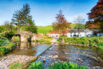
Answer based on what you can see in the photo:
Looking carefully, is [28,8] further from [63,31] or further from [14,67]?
[14,67]

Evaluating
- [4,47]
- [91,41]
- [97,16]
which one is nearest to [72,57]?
[4,47]

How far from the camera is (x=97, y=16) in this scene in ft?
65.8

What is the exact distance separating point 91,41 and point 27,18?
3592 centimetres

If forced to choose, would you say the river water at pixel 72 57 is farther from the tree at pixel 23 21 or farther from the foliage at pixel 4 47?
the tree at pixel 23 21

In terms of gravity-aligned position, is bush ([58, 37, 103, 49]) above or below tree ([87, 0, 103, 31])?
below

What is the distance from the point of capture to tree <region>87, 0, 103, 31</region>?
18.7m

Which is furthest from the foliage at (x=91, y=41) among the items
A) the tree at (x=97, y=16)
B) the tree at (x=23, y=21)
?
the tree at (x=23, y=21)

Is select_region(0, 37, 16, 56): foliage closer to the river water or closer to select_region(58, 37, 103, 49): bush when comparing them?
the river water

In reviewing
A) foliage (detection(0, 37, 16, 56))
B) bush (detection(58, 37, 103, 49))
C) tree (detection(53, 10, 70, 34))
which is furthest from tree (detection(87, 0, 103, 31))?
foliage (detection(0, 37, 16, 56))

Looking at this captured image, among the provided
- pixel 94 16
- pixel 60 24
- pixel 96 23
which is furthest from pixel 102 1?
pixel 60 24

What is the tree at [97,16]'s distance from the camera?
18656 millimetres

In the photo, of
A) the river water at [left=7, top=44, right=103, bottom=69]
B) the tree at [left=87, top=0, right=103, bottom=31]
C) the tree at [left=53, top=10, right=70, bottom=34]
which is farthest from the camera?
the tree at [left=53, top=10, right=70, bottom=34]

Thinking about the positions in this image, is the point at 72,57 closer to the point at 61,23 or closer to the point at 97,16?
the point at 97,16

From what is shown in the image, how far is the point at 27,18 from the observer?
42344 millimetres
